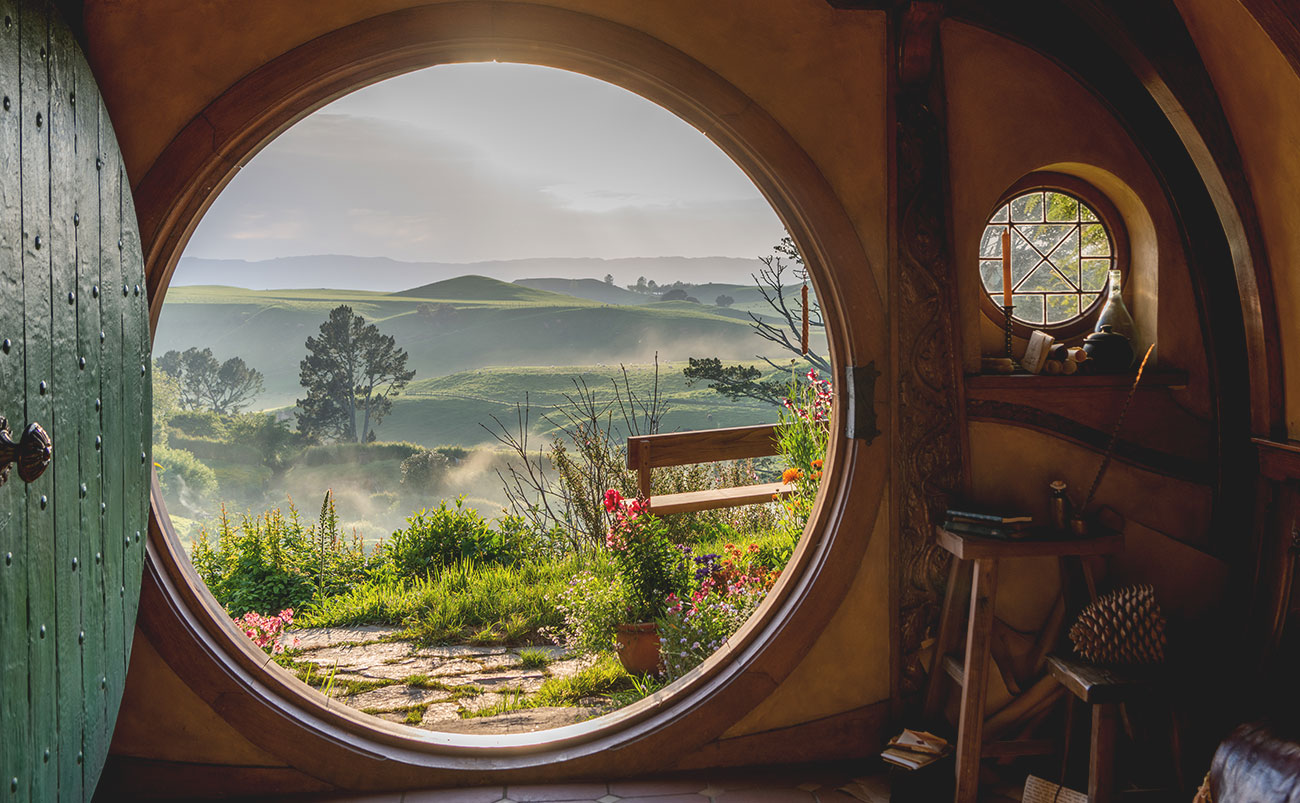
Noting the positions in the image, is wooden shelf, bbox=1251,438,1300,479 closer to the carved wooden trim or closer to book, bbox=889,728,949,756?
the carved wooden trim

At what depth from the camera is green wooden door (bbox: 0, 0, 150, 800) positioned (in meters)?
1.38

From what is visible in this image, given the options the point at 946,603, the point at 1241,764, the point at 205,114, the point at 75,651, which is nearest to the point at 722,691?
the point at 946,603

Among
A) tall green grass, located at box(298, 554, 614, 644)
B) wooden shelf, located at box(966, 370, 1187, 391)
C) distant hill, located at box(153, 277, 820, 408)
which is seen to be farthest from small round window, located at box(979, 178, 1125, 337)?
distant hill, located at box(153, 277, 820, 408)

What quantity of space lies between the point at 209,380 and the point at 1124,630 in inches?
378

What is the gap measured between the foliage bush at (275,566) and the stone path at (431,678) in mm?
535

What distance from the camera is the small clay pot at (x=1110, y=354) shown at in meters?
2.50

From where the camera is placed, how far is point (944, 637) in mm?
2410

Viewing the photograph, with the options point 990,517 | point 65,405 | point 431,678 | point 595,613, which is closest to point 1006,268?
point 990,517

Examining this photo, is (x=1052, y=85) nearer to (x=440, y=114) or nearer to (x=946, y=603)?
(x=946, y=603)

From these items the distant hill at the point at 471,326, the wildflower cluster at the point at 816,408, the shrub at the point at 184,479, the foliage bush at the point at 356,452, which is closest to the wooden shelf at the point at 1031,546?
the wildflower cluster at the point at 816,408

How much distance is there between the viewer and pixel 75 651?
64.2 inches

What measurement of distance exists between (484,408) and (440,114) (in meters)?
4.32

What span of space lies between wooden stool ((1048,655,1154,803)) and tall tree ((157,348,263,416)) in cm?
949

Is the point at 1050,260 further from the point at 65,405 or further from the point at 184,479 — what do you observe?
the point at 184,479
